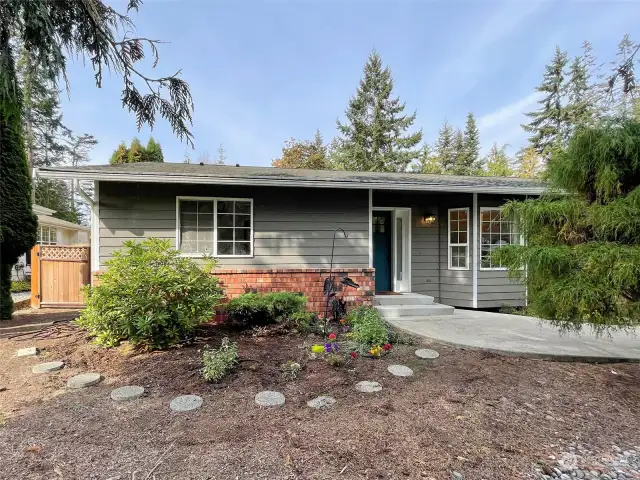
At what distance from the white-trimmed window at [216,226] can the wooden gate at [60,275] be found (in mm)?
3398

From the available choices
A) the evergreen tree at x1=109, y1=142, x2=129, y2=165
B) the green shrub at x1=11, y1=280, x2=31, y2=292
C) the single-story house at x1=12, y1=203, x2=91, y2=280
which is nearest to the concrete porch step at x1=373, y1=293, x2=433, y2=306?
the single-story house at x1=12, y1=203, x2=91, y2=280

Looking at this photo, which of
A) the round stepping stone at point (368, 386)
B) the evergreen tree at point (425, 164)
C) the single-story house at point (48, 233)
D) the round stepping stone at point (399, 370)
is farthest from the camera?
the evergreen tree at point (425, 164)

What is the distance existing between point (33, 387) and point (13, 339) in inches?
96.4

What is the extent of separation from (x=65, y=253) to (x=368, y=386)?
25.7ft

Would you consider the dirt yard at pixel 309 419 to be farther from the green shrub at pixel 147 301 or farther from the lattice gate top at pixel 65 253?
the lattice gate top at pixel 65 253

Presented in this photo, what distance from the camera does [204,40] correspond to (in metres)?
6.48

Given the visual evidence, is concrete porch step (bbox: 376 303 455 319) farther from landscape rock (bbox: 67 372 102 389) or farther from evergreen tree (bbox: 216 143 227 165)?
evergreen tree (bbox: 216 143 227 165)

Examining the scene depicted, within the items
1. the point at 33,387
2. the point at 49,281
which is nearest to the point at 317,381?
the point at 33,387

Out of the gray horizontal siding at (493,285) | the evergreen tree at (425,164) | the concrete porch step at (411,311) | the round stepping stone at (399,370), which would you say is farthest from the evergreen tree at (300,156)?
the round stepping stone at (399,370)

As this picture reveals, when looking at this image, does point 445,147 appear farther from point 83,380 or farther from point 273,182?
point 83,380

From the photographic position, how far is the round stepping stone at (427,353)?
4.24 metres

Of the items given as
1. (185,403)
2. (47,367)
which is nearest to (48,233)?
(47,367)

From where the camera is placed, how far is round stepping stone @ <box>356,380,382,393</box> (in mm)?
A: 3316

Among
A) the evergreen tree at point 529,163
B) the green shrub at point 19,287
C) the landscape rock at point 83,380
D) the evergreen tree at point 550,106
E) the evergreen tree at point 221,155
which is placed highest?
the evergreen tree at point 550,106
